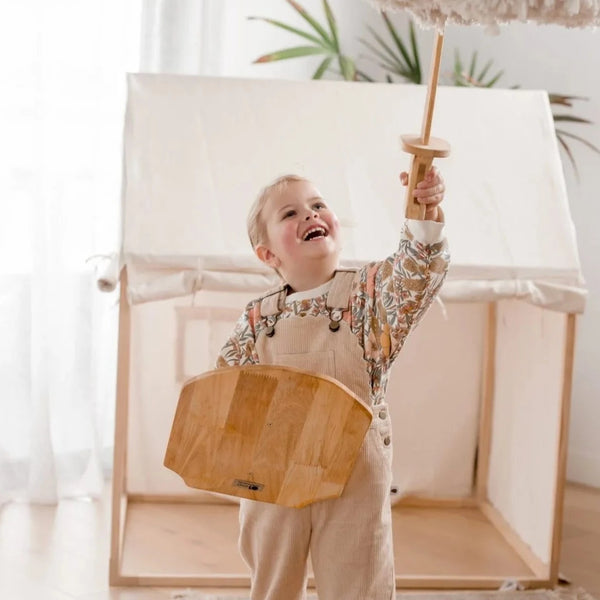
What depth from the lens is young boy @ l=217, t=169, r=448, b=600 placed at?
1.87 metres

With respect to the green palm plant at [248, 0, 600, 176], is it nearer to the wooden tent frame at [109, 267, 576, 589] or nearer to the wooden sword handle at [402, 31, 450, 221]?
the wooden tent frame at [109, 267, 576, 589]

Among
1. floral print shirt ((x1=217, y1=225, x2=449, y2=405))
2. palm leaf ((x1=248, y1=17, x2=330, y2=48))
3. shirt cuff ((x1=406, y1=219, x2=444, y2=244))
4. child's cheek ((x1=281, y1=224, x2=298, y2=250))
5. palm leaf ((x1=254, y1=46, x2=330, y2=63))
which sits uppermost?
palm leaf ((x1=248, y1=17, x2=330, y2=48))

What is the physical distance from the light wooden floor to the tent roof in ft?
2.60

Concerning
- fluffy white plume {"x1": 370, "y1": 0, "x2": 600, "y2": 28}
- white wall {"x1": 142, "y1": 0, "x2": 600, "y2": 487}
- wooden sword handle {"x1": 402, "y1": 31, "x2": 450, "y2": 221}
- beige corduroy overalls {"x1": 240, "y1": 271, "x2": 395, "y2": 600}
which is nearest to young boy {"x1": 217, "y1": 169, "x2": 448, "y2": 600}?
beige corduroy overalls {"x1": 240, "y1": 271, "x2": 395, "y2": 600}

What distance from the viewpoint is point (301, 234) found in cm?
191

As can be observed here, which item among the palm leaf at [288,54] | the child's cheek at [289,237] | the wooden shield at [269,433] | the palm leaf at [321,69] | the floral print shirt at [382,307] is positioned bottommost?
the wooden shield at [269,433]

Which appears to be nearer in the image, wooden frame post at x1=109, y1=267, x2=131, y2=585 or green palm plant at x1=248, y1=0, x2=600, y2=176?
wooden frame post at x1=109, y1=267, x2=131, y2=585

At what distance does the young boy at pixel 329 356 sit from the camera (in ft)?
6.13

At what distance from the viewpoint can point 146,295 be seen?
254 cm

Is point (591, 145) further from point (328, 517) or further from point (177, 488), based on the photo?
point (328, 517)

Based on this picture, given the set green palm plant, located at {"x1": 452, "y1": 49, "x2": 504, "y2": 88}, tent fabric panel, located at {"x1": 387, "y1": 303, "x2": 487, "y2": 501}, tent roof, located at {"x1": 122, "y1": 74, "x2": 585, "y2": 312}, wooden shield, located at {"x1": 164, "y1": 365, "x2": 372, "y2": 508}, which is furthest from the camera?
green palm plant, located at {"x1": 452, "y1": 49, "x2": 504, "y2": 88}

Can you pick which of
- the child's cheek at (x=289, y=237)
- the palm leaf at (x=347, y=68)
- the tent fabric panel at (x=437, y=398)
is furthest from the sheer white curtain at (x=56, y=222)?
the child's cheek at (x=289, y=237)

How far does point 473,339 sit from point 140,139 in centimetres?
131

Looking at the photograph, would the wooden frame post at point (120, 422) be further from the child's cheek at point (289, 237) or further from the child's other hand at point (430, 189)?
the child's other hand at point (430, 189)
